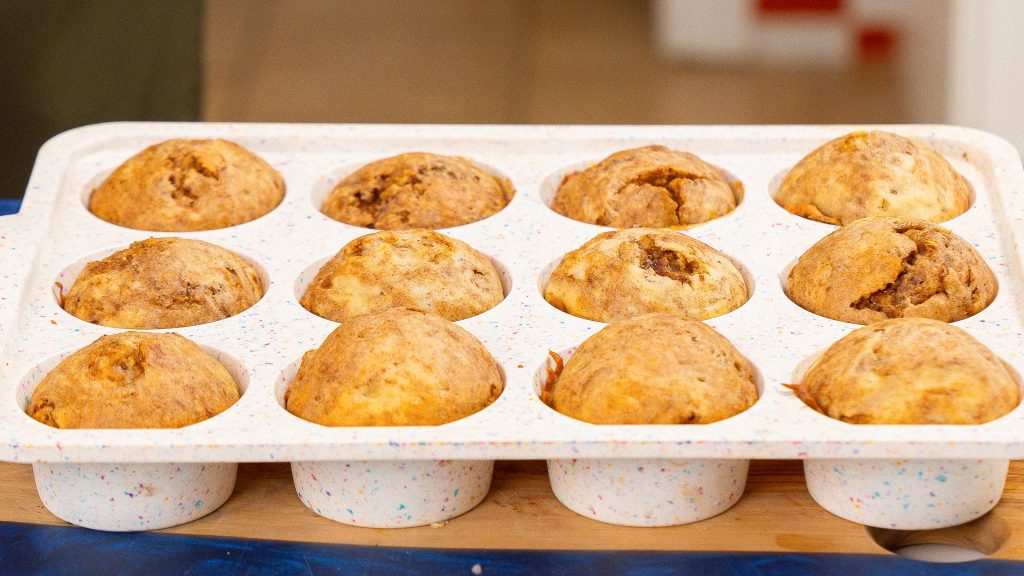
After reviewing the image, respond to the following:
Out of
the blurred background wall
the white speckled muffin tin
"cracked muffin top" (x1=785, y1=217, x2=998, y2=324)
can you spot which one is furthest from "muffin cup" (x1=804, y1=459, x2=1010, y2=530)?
the blurred background wall

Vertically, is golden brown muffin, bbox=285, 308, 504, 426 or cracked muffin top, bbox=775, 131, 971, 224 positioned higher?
cracked muffin top, bbox=775, 131, 971, 224

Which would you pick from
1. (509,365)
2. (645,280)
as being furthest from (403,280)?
(645,280)

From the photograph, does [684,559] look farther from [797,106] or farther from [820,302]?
[797,106]

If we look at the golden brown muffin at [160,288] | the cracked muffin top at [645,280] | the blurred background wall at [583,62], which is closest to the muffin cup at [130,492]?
the golden brown muffin at [160,288]

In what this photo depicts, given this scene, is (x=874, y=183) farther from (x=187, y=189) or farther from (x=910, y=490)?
(x=187, y=189)

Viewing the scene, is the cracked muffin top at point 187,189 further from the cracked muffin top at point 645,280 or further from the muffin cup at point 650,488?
the muffin cup at point 650,488

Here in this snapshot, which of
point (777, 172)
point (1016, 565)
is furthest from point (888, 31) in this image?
point (1016, 565)

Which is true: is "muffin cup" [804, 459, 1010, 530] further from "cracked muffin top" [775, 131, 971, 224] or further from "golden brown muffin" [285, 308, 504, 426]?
"cracked muffin top" [775, 131, 971, 224]
